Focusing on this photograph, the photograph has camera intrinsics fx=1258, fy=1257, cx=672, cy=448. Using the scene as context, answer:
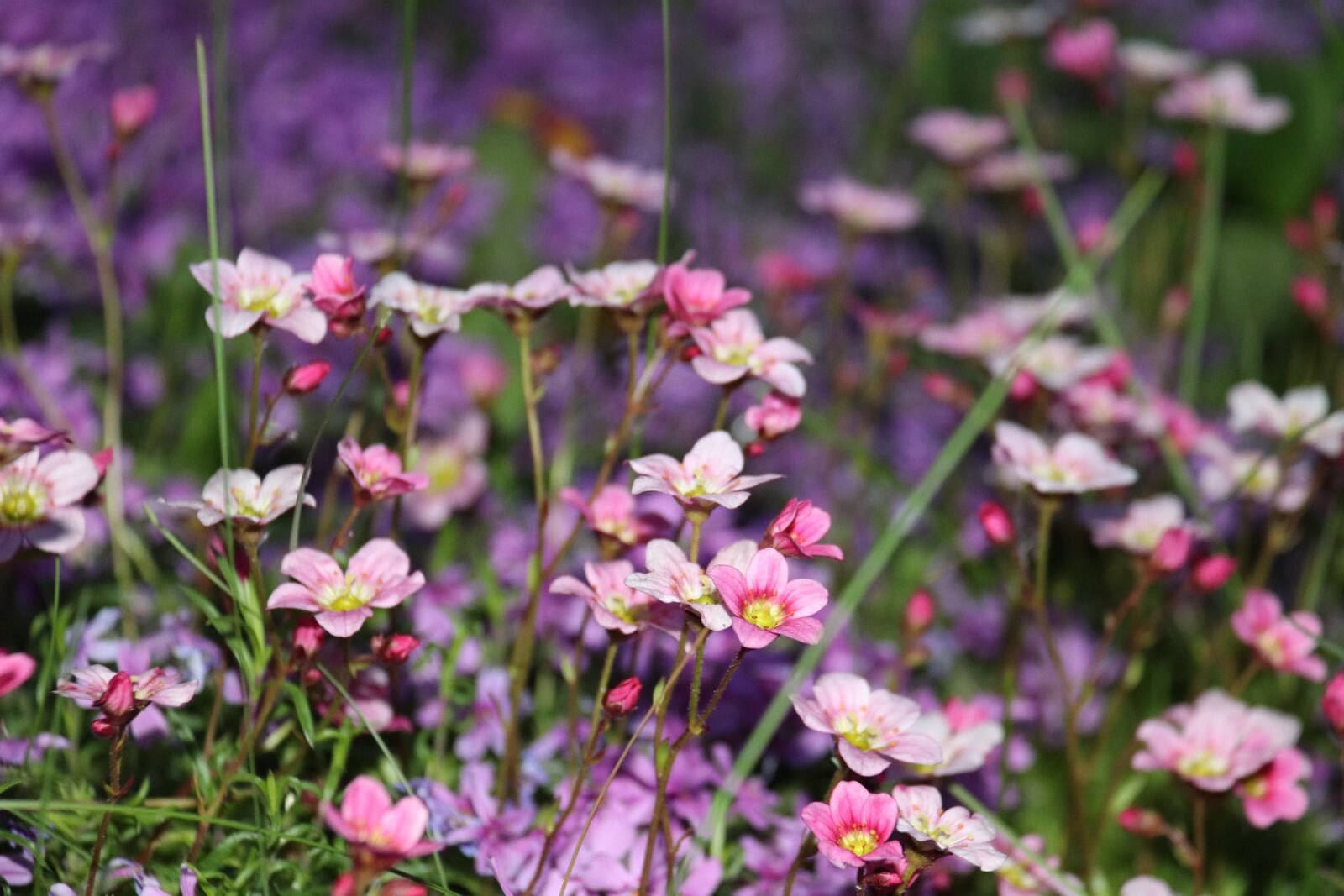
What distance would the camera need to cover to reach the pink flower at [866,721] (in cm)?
96

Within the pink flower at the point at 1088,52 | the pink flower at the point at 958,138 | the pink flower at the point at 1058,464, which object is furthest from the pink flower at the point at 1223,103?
the pink flower at the point at 1058,464

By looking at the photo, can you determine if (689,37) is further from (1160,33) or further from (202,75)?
(202,75)

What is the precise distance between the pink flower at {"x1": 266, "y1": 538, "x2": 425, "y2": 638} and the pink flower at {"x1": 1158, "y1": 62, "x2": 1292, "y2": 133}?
155 cm

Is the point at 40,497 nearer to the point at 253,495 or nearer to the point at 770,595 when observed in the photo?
the point at 253,495

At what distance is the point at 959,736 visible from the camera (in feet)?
3.98

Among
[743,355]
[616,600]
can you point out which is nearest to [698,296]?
[743,355]

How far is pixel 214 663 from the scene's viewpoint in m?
1.29

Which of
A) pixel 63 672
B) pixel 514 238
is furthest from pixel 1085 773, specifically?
pixel 514 238

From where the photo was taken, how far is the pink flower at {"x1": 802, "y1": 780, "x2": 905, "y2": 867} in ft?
3.01

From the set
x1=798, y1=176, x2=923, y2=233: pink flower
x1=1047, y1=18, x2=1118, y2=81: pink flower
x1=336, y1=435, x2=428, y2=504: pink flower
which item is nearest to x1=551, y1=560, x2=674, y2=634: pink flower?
x1=336, y1=435, x2=428, y2=504: pink flower

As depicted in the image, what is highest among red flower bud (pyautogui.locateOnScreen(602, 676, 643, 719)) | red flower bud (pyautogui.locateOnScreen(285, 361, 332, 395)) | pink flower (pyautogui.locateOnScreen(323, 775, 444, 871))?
red flower bud (pyautogui.locateOnScreen(285, 361, 332, 395))

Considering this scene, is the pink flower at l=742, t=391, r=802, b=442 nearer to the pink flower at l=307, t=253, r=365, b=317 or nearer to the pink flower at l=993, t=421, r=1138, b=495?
the pink flower at l=993, t=421, r=1138, b=495

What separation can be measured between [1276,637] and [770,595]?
66cm

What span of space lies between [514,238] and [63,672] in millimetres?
1581
